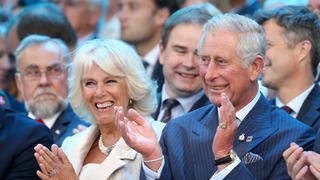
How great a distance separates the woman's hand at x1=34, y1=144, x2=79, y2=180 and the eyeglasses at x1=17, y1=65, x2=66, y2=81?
189cm

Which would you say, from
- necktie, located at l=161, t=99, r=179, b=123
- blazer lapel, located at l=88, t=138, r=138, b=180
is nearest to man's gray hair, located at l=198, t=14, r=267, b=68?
blazer lapel, located at l=88, t=138, r=138, b=180

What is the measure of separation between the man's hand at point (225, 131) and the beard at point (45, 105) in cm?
265

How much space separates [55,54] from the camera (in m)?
4.94

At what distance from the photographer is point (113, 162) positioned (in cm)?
344

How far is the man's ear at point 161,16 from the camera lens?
5.83m

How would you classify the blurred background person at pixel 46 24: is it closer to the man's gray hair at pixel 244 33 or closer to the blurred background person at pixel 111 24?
the blurred background person at pixel 111 24

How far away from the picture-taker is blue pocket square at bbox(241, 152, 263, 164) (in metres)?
2.78

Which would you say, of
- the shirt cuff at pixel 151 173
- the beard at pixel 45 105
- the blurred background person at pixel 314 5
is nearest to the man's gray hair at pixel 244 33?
Answer: the shirt cuff at pixel 151 173

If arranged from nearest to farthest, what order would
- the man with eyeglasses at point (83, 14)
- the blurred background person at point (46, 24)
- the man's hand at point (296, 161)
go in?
the man's hand at point (296, 161) → the blurred background person at point (46, 24) → the man with eyeglasses at point (83, 14)

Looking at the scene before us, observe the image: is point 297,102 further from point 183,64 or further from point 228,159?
point 228,159

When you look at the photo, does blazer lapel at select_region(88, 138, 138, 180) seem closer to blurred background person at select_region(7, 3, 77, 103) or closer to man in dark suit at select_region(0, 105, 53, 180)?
man in dark suit at select_region(0, 105, 53, 180)

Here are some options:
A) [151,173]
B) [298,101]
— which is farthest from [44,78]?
[298,101]

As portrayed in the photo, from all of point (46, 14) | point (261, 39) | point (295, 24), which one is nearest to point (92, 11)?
point (46, 14)

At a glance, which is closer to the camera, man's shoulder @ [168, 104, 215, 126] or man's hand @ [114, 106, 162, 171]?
man's hand @ [114, 106, 162, 171]
